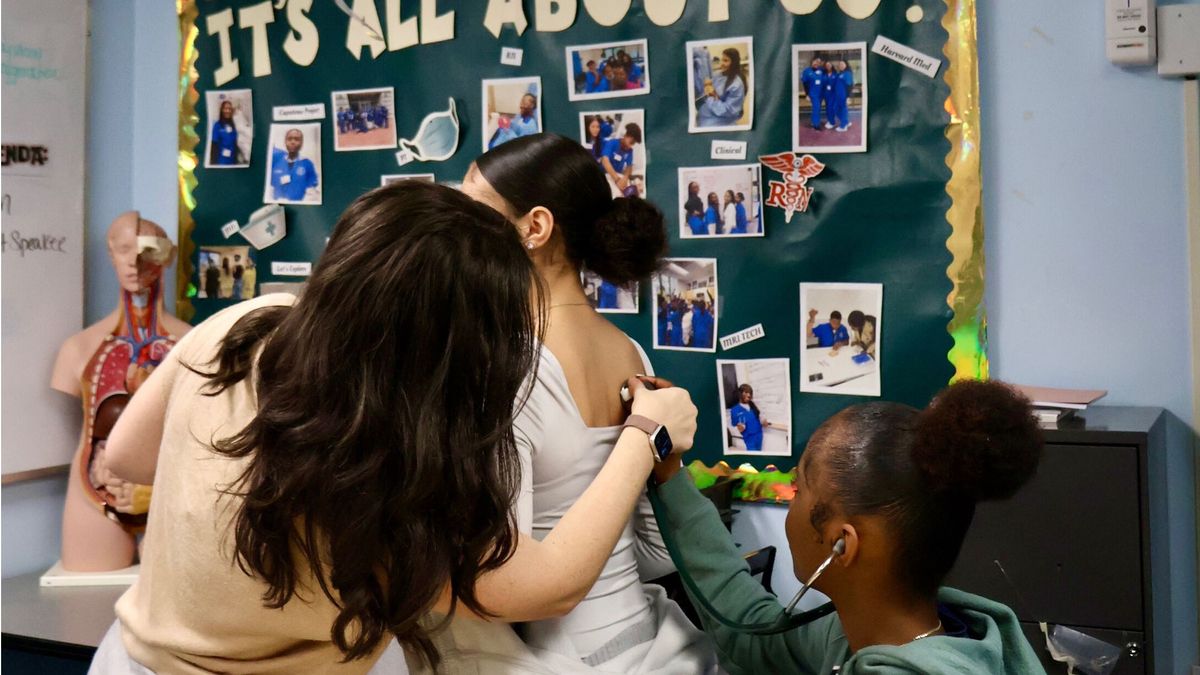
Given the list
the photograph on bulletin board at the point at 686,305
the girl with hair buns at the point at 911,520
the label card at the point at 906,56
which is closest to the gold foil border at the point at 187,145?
the photograph on bulletin board at the point at 686,305

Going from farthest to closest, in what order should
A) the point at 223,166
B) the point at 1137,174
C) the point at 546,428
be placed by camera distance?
the point at 223,166 → the point at 1137,174 → the point at 546,428

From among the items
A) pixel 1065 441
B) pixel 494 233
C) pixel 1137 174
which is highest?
pixel 1137 174

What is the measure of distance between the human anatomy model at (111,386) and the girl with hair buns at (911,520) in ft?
6.17

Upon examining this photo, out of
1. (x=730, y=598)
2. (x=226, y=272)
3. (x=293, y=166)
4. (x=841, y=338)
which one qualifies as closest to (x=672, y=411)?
(x=730, y=598)

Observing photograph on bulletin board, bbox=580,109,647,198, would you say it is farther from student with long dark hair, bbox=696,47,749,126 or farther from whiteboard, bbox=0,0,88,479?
whiteboard, bbox=0,0,88,479

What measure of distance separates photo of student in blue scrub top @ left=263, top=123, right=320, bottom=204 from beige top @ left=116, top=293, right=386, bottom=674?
6.19ft

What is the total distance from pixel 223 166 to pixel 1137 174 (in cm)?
233

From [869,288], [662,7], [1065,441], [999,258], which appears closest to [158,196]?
[662,7]

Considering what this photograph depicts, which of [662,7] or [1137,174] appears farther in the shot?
[662,7]

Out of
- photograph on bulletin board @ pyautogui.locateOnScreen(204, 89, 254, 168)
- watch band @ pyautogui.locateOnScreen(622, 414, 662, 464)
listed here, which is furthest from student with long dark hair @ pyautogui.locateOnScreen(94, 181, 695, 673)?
photograph on bulletin board @ pyautogui.locateOnScreen(204, 89, 254, 168)

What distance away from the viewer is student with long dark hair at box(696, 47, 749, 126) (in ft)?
8.13

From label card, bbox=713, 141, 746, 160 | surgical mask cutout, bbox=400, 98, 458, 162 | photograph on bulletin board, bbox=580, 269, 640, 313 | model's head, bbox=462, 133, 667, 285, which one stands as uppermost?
surgical mask cutout, bbox=400, 98, 458, 162

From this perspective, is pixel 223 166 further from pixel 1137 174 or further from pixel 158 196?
pixel 1137 174

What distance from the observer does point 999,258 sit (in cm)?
231
